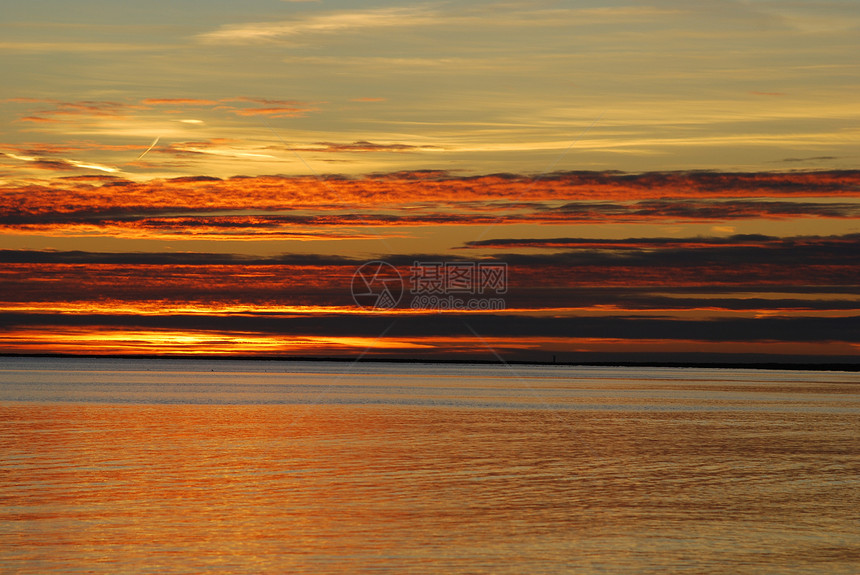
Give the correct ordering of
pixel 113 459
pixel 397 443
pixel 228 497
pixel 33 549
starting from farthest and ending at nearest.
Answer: pixel 397 443
pixel 113 459
pixel 228 497
pixel 33 549

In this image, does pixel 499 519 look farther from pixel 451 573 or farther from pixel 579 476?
pixel 579 476

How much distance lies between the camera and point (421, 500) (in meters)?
29.5

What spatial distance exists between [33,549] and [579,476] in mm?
19648

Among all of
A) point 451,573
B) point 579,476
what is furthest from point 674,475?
point 451,573

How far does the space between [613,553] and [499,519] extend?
4.37 metres

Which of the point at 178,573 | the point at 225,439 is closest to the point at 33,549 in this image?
the point at 178,573

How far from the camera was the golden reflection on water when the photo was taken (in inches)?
872

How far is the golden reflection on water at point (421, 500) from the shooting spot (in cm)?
2214

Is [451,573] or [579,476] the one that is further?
[579,476]

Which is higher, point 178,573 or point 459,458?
point 459,458

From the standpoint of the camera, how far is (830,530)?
2586 cm

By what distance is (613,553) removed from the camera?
904 inches

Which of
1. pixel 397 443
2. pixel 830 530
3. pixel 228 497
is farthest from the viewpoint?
pixel 397 443

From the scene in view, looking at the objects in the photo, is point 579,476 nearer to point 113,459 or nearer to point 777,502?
point 777,502
